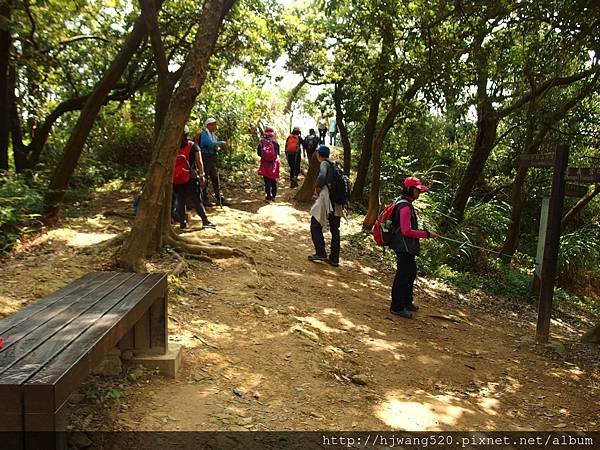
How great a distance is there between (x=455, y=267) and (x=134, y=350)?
8.91 meters

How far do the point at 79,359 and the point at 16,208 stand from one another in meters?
6.59

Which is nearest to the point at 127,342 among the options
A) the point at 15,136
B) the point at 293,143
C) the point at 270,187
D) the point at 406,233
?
the point at 406,233

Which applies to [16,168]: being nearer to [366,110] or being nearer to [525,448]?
[366,110]

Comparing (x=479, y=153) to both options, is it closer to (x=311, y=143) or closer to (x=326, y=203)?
(x=311, y=143)

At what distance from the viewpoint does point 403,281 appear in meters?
7.02

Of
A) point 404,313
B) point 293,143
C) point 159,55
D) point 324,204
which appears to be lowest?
point 404,313

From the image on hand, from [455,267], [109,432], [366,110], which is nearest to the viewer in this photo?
[109,432]

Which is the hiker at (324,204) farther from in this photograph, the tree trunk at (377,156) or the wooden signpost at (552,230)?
the tree trunk at (377,156)

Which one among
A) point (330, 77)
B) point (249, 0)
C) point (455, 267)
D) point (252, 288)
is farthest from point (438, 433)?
point (330, 77)

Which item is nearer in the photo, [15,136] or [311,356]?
[311,356]

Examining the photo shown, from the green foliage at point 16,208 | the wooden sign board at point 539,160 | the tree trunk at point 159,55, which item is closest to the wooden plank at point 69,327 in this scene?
the tree trunk at point 159,55

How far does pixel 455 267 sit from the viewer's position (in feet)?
37.8

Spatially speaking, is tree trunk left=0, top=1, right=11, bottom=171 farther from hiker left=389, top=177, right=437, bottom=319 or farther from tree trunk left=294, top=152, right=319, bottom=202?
hiker left=389, top=177, right=437, bottom=319

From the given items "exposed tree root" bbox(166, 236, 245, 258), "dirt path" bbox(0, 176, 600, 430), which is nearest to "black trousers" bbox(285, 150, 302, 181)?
"dirt path" bbox(0, 176, 600, 430)
